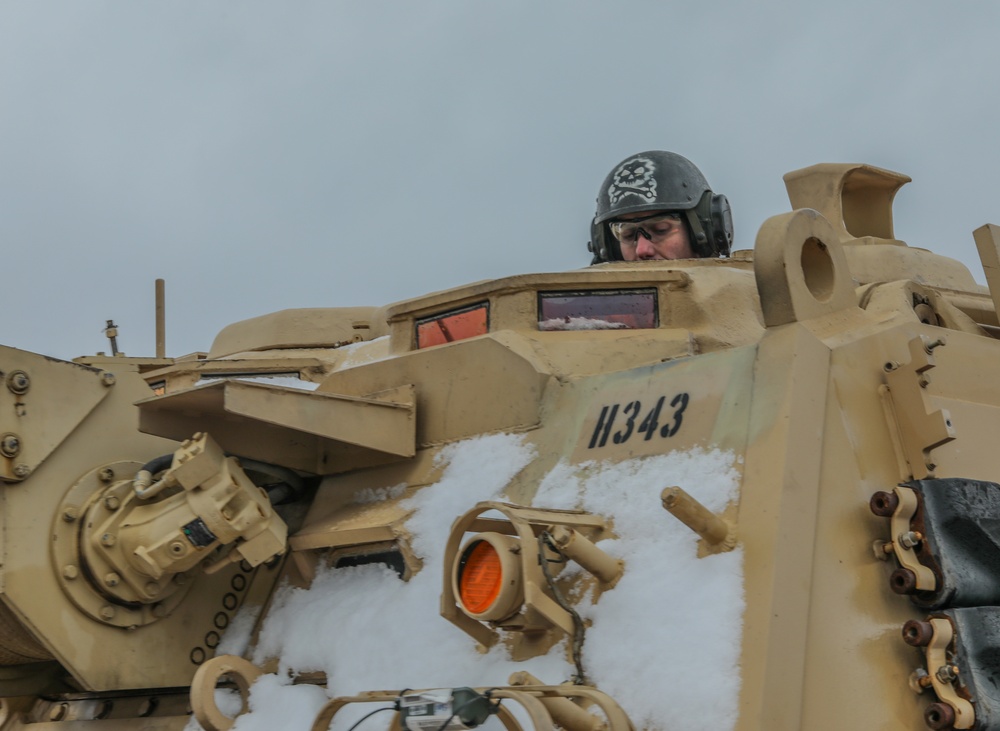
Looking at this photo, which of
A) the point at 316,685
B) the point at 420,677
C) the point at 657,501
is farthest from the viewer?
the point at 316,685

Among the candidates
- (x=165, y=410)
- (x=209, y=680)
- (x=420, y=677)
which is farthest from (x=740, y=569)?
(x=165, y=410)

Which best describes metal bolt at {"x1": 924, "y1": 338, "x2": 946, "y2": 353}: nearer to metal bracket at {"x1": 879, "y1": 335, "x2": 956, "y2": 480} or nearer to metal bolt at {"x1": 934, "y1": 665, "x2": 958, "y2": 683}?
metal bracket at {"x1": 879, "y1": 335, "x2": 956, "y2": 480}

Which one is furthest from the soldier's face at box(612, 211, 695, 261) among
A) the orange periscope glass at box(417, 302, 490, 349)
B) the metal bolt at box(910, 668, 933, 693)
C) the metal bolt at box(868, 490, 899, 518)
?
the metal bolt at box(910, 668, 933, 693)

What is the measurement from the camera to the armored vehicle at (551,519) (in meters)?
4.08

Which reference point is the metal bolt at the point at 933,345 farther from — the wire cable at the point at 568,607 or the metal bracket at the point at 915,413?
the wire cable at the point at 568,607

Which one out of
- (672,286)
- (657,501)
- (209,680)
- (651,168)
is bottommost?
(209,680)

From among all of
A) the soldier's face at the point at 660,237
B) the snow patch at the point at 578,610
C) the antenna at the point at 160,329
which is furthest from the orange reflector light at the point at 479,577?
the antenna at the point at 160,329

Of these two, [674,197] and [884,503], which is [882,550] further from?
[674,197]

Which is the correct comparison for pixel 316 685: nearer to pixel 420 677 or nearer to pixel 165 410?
pixel 420 677

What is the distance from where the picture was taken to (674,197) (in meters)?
7.11

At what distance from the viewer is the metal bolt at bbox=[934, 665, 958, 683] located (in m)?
4.07

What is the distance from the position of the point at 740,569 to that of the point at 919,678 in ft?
1.99

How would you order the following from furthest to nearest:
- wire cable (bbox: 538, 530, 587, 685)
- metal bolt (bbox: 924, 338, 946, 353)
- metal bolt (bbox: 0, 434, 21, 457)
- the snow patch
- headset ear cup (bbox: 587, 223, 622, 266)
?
headset ear cup (bbox: 587, 223, 622, 266)
metal bolt (bbox: 0, 434, 21, 457)
metal bolt (bbox: 924, 338, 946, 353)
wire cable (bbox: 538, 530, 587, 685)
the snow patch

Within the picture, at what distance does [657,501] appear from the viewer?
176 inches
